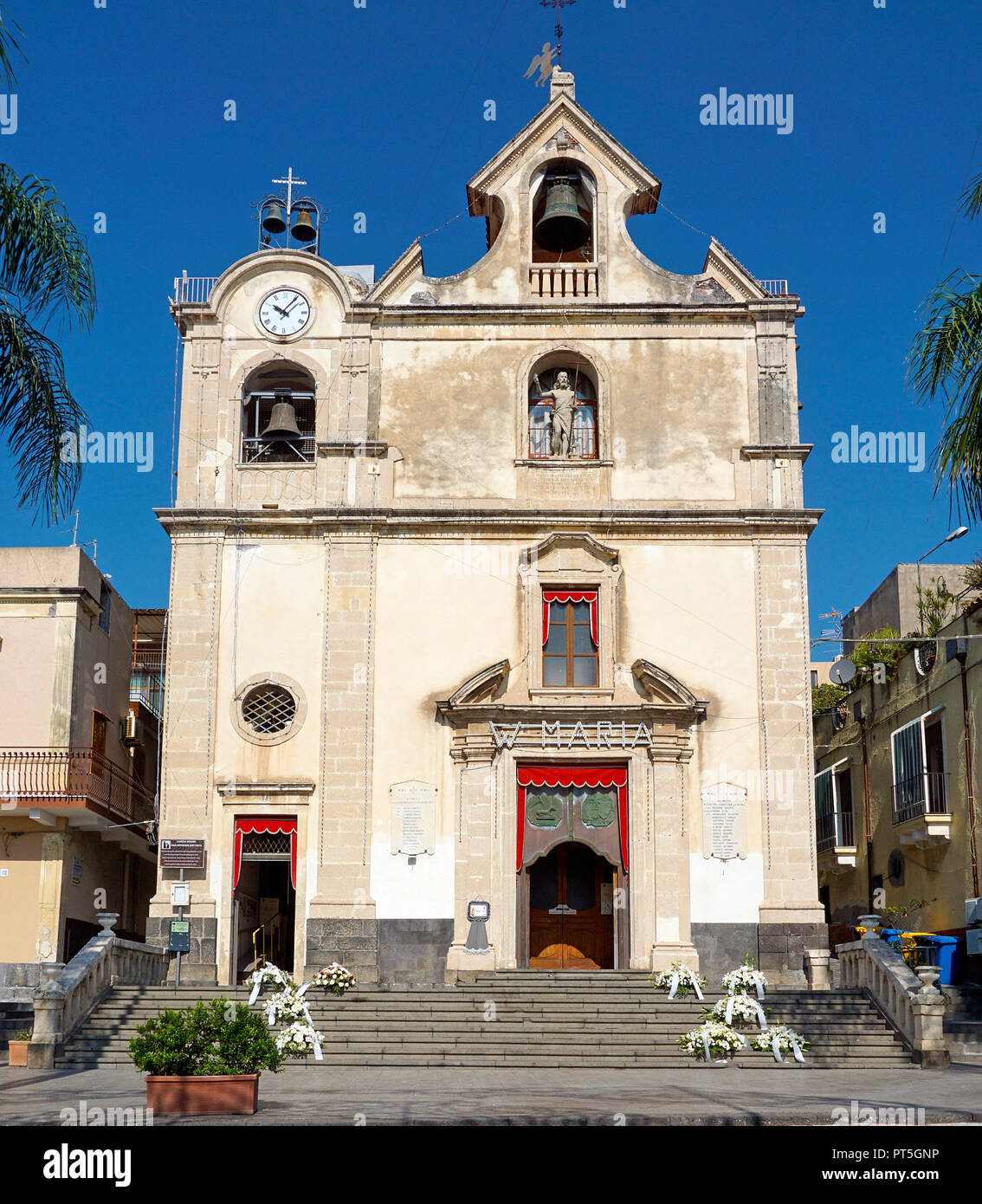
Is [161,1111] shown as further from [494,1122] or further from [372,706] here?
[372,706]

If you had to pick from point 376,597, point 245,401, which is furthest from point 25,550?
point 376,597

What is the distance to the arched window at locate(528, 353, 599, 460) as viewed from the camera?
29.1 meters

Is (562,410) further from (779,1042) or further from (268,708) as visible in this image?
(779,1042)

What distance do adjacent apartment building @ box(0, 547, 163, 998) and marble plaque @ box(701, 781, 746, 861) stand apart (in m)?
11.9

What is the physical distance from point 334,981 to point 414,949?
2842mm

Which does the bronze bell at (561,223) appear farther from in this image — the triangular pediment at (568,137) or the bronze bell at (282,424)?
the bronze bell at (282,424)

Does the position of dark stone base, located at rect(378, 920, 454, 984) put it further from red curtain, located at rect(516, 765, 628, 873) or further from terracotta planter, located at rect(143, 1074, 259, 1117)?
terracotta planter, located at rect(143, 1074, 259, 1117)

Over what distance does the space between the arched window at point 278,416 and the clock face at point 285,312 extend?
0.78 metres

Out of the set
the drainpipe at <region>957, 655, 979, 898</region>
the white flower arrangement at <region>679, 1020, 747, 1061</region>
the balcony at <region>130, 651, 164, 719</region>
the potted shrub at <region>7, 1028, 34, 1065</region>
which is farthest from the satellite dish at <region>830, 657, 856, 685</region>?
the potted shrub at <region>7, 1028, 34, 1065</region>

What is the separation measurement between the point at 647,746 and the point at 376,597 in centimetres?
607

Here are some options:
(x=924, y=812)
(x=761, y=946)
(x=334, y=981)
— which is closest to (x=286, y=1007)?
(x=334, y=981)

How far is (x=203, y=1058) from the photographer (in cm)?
1334

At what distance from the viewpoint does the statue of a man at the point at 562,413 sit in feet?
95.3
